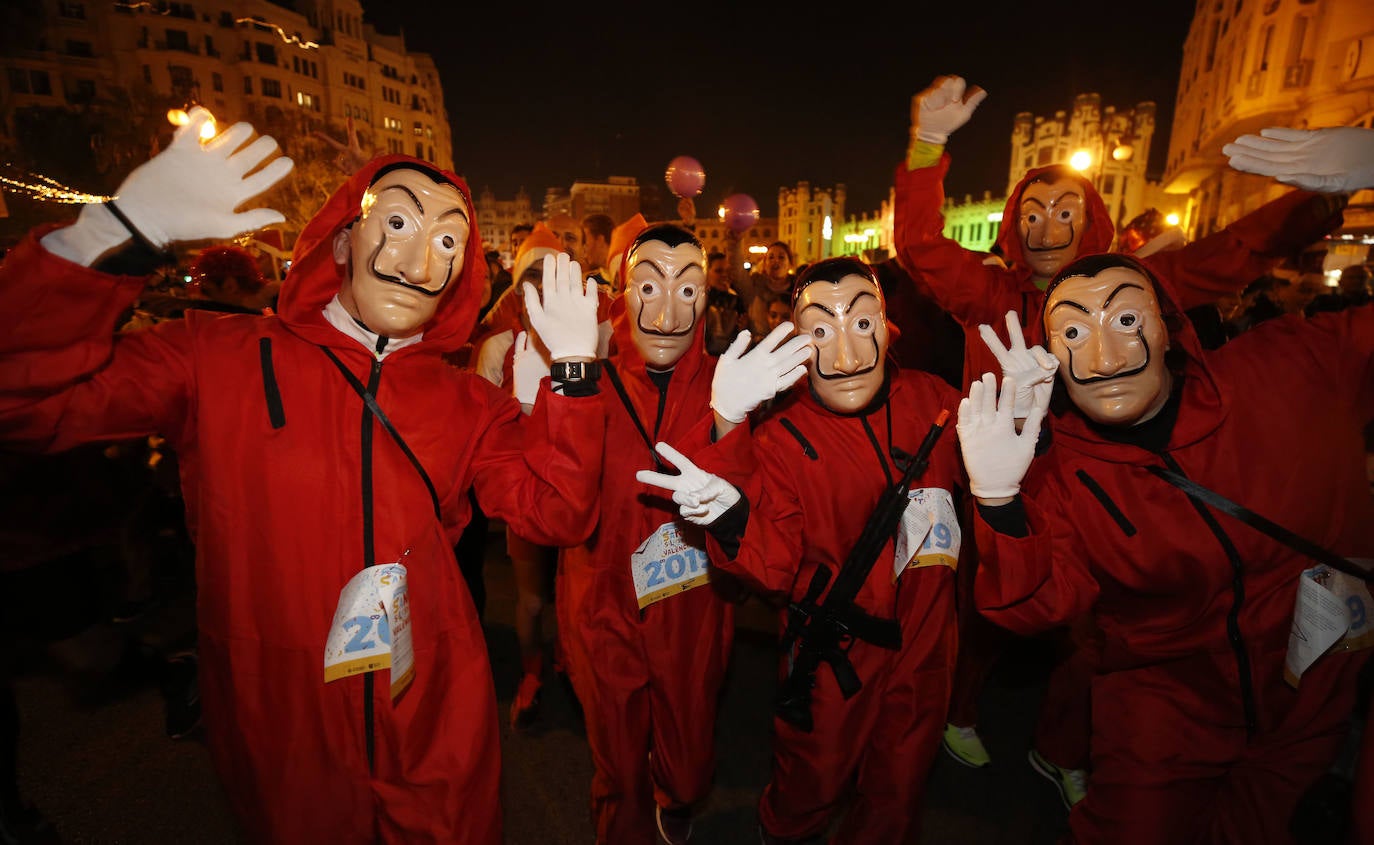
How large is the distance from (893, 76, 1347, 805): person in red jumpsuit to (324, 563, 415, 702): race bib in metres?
2.76

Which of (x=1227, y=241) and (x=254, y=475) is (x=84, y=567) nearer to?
(x=254, y=475)

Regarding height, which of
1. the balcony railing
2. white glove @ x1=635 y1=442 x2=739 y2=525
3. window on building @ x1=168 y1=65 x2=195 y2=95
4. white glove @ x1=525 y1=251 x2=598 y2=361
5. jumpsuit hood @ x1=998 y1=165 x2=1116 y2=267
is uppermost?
window on building @ x1=168 y1=65 x2=195 y2=95

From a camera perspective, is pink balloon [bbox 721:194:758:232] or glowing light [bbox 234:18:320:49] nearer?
pink balloon [bbox 721:194:758:232]

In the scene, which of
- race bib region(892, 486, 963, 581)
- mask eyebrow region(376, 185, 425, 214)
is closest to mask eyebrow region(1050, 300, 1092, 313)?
race bib region(892, 486, 963, 581)

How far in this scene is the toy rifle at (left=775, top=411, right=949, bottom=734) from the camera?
2.29 metres

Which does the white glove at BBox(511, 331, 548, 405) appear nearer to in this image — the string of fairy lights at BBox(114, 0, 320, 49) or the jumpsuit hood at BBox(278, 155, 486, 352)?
the jumpsuit hood at BBox(278, 155, 486, 352)

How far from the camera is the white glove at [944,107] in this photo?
318cm

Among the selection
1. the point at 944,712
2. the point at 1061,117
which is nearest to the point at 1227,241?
the point at 944,712

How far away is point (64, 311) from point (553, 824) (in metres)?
2.76

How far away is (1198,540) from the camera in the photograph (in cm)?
204

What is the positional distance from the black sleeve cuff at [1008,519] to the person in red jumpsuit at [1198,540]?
3 centimetres

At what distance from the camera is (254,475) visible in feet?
5.72

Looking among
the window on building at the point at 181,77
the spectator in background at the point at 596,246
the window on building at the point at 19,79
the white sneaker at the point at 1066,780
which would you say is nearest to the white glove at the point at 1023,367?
the white sneaker at the point at 1066,780

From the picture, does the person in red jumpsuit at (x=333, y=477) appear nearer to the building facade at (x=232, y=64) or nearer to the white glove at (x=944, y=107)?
the white glove at (x=944, y=107)
